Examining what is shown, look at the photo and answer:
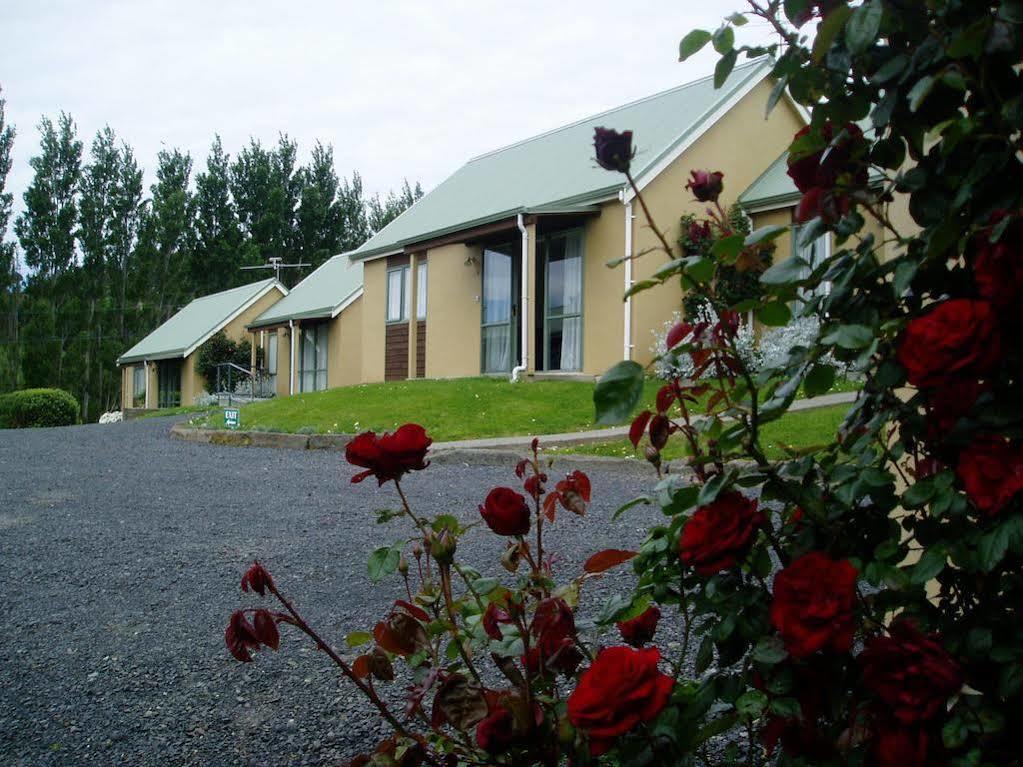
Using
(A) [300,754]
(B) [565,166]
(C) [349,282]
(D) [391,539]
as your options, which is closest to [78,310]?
(C) [349,282]

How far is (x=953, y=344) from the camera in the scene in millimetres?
981

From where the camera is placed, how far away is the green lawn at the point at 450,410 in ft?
33.9

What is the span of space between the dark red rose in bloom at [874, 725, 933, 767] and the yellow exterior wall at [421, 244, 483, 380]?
50.3 ft

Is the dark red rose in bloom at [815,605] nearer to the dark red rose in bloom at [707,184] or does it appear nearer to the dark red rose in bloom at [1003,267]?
the dark red rose in bloom at [1003,267]

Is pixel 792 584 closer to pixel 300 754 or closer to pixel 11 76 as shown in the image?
pixel 300 754

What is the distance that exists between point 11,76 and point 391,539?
3860 centimetres

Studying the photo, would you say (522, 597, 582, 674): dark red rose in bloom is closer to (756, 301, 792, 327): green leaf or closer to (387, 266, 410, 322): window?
(756, 301, 792, 327): green leaf

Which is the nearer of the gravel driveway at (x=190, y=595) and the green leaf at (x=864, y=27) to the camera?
the green leaf at (x=864, y=27)

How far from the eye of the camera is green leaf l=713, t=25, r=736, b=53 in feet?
4.05

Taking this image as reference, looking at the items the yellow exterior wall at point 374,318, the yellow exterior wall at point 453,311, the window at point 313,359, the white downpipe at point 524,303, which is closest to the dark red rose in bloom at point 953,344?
the white downpipe at point 524,303

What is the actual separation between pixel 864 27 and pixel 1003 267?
35cm

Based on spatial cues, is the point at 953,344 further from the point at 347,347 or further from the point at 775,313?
the point at 347,347

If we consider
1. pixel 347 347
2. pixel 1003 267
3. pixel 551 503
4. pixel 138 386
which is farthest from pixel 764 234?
pixel 138 386

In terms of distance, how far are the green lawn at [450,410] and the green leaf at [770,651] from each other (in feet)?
26.4
